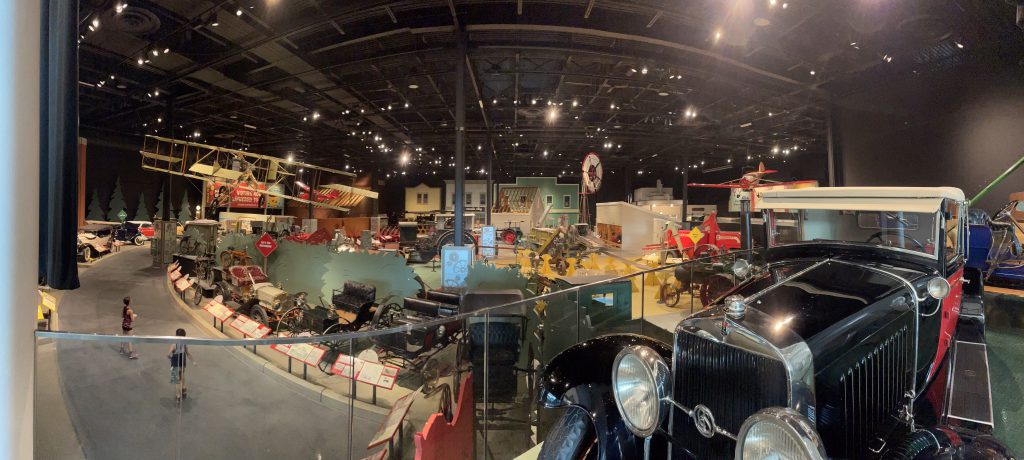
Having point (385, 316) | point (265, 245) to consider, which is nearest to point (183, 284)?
point (265, 245)

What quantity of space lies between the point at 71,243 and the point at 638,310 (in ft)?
21.9

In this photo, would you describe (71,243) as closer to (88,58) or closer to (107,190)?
(88,58)

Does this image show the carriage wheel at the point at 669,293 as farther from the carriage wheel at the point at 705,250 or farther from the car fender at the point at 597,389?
the car fender at the point at 597,389

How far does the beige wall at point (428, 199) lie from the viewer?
26312mm

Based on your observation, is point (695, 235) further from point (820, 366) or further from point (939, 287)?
point (820, 366)

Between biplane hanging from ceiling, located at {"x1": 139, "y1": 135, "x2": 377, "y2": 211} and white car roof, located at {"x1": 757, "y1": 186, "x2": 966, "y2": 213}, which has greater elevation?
biplane hanging from ceiling, located at {"x1": 139, "y1": 135, "x2": 377, "y2": 211}

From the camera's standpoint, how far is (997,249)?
421 centimetres

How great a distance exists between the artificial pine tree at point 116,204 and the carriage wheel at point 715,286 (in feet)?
47.0

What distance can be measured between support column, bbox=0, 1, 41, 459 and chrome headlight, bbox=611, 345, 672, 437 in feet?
7.36

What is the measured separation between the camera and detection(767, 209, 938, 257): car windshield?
88.4 inches

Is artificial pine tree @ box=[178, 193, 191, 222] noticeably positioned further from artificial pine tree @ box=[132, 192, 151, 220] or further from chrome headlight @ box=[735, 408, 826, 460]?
chrome headlight @ box=[735, 408, 826, 460]

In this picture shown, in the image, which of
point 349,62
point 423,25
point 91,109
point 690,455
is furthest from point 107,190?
point 690,455

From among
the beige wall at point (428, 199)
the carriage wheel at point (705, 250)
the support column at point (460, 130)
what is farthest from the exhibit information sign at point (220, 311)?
the beige wall at point (428, 199)

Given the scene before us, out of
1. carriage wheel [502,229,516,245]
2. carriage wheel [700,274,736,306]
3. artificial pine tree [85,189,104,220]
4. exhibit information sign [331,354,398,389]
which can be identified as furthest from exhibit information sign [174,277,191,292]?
carriage wheel [502,229,516,245]
